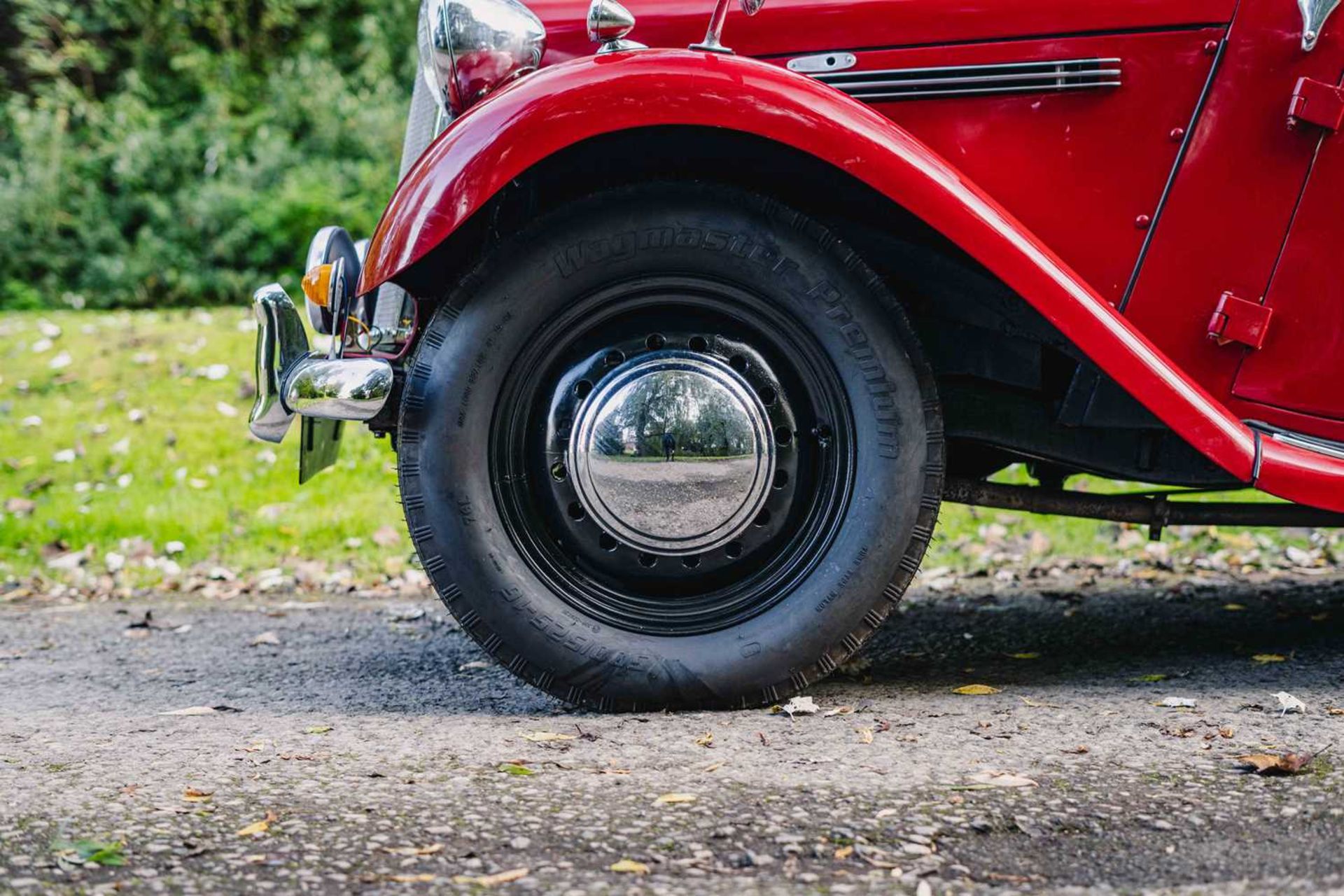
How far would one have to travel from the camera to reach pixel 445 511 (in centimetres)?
274

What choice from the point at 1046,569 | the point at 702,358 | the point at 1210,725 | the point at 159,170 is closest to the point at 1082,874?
the point at 1210,725

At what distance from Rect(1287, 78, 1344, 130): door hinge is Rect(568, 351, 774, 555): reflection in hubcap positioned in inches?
52.5

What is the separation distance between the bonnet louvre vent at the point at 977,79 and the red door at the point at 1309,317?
1.67ft

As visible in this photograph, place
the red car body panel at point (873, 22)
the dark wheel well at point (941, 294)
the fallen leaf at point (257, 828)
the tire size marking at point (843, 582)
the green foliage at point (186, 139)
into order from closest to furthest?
the fallen leaf at point (257, 828)
the tire size marking at point (843, 582)
the dark wheel well at point (941, 294)
the red car body panel at point (873, 22)
the green foliage at point (186, 139)

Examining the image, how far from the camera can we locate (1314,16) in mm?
2768

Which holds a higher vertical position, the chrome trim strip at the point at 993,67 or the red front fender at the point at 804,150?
the chrome trim strip at the point at 993,67

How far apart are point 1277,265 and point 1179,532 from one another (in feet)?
8.28

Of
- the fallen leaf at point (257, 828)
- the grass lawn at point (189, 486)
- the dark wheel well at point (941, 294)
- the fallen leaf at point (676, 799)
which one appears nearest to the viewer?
the fallen leaf at point (257, 828)

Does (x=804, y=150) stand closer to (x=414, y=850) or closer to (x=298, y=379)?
(x=298, y=379)

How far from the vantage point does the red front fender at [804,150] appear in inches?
102

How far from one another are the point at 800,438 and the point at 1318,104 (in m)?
1.32

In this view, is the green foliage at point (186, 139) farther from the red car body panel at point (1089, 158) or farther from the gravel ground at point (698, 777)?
the red car body panel at point (1089, 158)

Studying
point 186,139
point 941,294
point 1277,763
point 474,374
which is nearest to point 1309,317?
point 941,294

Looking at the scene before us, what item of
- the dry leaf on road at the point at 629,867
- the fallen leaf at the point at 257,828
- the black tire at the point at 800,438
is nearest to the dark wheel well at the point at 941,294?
the black tire at the point at 800,438
